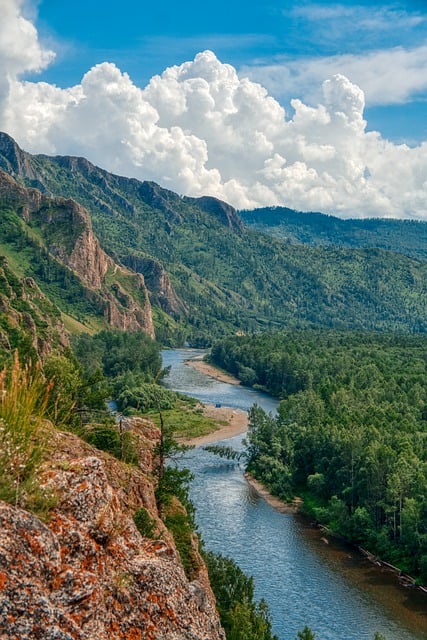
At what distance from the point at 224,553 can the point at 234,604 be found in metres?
21.7

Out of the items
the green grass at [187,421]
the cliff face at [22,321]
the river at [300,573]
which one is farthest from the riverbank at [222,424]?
the cliff face at [22,321]

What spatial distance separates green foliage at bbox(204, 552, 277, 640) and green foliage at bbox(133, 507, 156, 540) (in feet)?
66.3

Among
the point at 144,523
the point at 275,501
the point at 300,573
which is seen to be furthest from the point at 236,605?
the point at 275,501

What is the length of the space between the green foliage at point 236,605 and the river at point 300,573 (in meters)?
6.81

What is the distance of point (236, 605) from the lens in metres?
43.2

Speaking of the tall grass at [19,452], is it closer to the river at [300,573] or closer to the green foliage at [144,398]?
the river at [300,573]

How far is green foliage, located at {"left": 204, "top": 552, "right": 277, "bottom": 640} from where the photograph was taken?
3843 centimetres

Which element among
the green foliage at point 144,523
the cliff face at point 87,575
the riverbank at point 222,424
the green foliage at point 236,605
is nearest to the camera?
the cliff face at point 87,575

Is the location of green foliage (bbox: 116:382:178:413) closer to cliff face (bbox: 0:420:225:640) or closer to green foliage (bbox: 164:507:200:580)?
green foliage (bbox: 164:507:200:580)

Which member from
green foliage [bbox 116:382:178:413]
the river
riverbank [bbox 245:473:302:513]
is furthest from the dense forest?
green foliage [bbox 116:382:178:413]

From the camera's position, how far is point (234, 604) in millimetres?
45719

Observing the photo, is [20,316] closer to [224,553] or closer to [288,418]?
[288,418]

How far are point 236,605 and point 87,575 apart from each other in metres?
35.1

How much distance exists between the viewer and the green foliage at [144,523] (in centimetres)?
1970
